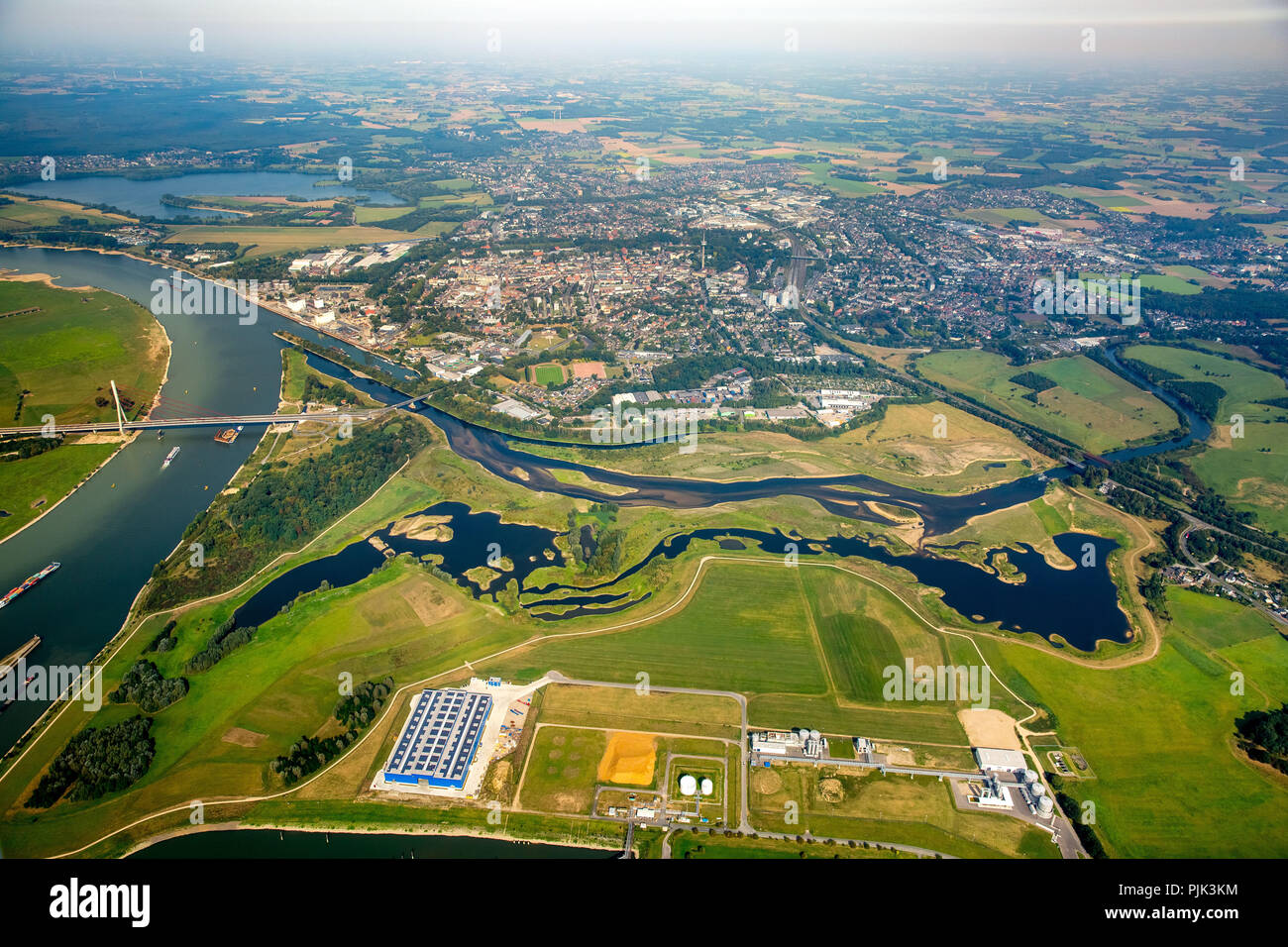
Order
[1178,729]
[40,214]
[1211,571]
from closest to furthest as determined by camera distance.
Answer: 1. [1178,729]
2. [1211,571]
3. [40,214]

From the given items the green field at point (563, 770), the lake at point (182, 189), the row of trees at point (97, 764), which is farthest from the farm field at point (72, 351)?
the green field at point (563, 770)

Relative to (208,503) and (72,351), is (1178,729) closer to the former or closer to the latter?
(208,503)

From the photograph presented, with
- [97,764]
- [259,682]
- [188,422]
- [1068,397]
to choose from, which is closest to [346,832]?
[259,682]

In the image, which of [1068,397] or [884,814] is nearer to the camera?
[884,814]

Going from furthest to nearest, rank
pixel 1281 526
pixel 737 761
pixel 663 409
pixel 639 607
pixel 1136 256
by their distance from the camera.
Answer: pixel 1136 256, pixel 663 409, pixel 1281 526, pixel 639 607, pixel 737 761

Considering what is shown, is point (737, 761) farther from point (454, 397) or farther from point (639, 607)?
point (454, 397)
